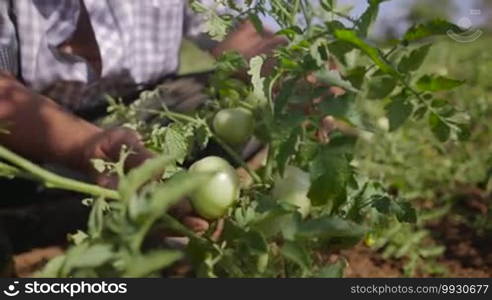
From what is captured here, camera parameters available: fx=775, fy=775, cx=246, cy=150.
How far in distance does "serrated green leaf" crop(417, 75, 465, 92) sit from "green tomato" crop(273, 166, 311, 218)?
202mm

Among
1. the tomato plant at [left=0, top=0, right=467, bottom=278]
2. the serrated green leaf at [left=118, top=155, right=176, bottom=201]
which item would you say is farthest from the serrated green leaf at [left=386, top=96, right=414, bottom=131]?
the serrated green leaf at [left=118, top=155, right=176, bottom=201]

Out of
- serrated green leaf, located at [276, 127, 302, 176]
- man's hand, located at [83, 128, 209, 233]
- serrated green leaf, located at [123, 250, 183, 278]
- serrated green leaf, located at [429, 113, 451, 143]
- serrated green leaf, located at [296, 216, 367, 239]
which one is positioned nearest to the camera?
serrated green leaf, located at [123, 250, 183, 278]

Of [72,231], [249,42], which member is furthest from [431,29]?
[72,231]

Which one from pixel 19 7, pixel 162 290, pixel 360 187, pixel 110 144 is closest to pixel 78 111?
pixel 19 7

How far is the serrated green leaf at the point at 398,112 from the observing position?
0.98m

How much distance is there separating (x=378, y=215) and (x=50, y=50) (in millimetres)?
940

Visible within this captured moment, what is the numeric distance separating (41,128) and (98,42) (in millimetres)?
384

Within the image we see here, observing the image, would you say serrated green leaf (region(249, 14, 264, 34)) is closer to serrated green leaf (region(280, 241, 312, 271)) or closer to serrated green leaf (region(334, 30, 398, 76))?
serrated green leaf (region(334, 30, 398, 76))

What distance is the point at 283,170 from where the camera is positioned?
3.10 feet

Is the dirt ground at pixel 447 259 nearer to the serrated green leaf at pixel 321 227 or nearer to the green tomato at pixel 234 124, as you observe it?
the green tomato at pixel 234 124

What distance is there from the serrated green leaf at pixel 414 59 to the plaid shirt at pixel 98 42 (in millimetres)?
984

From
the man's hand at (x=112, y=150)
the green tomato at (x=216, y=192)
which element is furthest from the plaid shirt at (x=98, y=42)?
the green tomato at (x=216, y=192)

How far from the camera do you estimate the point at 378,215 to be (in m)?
1.17

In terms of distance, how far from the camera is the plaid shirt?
68.0 inches
